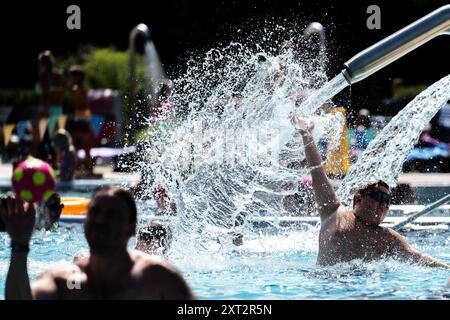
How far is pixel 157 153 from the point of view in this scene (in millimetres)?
6309

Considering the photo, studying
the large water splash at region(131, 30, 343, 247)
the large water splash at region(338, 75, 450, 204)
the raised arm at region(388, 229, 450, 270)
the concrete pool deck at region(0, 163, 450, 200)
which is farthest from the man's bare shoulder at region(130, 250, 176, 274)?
the concrete pool deck at region(0, 163, 450, 200)

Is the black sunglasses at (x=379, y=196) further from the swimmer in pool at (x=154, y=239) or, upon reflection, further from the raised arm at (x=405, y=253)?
the swimmer in pool at (x=154, y=239)

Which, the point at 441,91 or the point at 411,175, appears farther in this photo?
the point at 411,175

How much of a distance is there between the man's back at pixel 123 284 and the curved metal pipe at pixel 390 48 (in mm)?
1561

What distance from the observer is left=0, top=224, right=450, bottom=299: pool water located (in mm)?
4539

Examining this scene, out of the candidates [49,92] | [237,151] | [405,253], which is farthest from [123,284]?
[49,92]

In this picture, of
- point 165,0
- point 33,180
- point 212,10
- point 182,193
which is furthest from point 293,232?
point 165,0

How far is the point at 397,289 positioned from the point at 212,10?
Result: 597 inches

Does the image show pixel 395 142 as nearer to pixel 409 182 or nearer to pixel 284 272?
pixel 284 272

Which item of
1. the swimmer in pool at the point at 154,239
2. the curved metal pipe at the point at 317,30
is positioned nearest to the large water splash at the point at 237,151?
the swimmer in pool at the point at 154,239

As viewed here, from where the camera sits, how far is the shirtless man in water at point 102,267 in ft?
9.02

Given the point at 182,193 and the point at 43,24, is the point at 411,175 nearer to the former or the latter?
the point at 182,193

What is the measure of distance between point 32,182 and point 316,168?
231 centimetres

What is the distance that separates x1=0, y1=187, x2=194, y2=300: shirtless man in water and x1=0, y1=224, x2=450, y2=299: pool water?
1.63 metres
